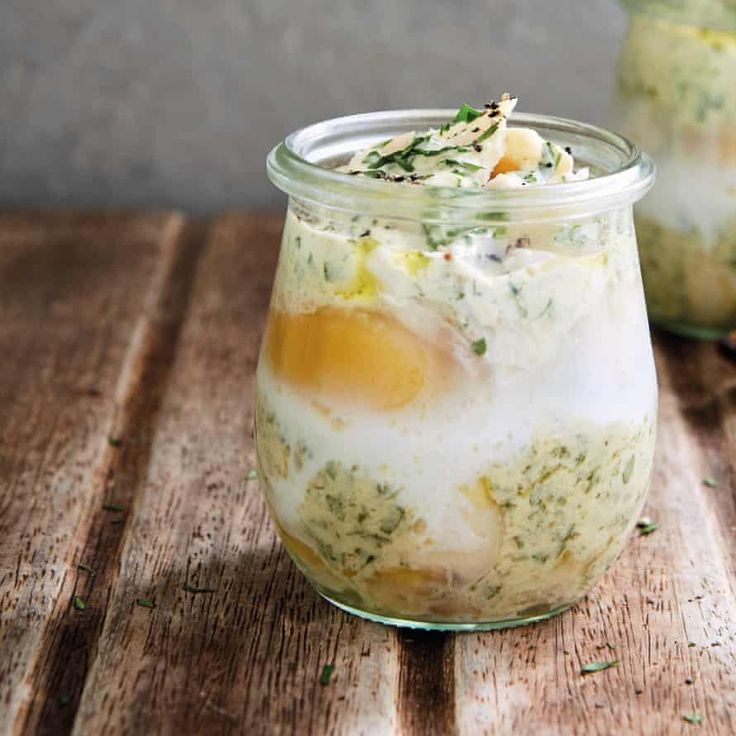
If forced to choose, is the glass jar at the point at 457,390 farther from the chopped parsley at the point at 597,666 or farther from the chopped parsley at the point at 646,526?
the chopped parsley at the point at 646,526

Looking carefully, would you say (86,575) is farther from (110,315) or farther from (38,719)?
(110,315)

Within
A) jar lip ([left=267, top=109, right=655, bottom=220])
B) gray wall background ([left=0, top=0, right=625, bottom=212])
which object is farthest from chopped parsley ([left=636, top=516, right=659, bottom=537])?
gray wall background ([left=0, top=0, right=625, bottom=212])

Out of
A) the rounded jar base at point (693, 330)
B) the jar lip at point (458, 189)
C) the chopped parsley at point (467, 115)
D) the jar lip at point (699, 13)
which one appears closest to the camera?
the jar lip at point (458, 189)

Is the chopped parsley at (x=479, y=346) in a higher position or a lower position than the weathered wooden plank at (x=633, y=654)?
higher

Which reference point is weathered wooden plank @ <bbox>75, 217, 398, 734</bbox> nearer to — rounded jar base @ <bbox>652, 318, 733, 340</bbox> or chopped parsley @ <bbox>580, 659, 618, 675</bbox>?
chopped parsley @ <bbox>580, 659, 618, 675</bbox>

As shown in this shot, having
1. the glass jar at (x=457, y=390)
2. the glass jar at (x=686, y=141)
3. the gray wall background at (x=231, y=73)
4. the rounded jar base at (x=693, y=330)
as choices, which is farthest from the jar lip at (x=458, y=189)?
the gray wall background at (x=231, y=73)

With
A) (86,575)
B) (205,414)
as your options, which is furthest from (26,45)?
(86,575)
